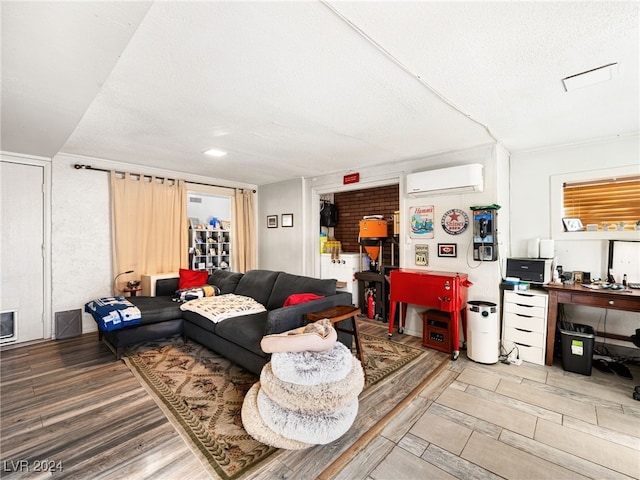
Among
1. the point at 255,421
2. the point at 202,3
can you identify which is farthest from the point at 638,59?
the point at 255,421

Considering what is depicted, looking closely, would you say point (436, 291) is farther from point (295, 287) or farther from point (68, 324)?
point (68, 324)

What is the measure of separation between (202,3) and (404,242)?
337cm

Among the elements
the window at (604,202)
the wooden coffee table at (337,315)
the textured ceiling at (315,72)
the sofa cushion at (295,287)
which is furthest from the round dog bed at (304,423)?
the window at (604,202)

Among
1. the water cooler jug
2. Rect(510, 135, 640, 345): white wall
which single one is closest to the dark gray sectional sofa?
the water cooler jug

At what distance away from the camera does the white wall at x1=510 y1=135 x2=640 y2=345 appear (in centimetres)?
300

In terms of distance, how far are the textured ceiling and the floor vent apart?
208 centimetres

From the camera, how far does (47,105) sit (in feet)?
6.94

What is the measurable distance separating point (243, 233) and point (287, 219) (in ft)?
3.12

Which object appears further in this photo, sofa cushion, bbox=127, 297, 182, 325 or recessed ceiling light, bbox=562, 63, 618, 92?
sofa cushion, bbox=127, 297, 182, 325

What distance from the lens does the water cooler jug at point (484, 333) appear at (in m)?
2.95

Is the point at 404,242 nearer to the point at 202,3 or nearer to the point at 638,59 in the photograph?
the point at 638,59

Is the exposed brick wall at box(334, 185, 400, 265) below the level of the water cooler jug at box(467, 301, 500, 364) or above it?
above

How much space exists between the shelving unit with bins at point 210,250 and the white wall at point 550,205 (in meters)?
4.76

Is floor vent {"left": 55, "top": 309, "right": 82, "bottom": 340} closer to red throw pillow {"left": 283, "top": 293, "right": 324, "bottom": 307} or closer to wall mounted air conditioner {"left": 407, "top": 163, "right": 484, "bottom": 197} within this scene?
red throw pillow {"left": 283, "top": 293, "right": 324, "bottom": 307}
